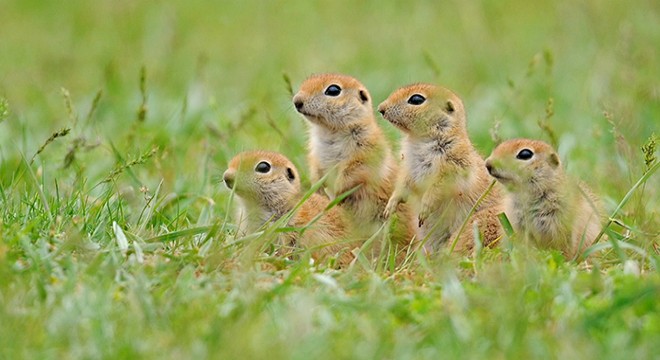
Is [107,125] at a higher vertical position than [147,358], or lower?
lower

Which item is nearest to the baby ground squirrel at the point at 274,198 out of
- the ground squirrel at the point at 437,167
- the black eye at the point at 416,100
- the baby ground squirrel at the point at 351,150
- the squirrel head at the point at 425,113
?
the baby ground squirrel at the point at 351,150

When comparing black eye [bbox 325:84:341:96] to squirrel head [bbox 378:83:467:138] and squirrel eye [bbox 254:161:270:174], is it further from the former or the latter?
squirrel eye [bbox 254:161:270:174]

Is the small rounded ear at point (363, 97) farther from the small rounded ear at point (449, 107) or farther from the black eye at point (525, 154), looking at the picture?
the black eye at point (525, 154)

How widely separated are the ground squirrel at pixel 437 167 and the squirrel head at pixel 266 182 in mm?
632

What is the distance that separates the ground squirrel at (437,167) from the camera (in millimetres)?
6660

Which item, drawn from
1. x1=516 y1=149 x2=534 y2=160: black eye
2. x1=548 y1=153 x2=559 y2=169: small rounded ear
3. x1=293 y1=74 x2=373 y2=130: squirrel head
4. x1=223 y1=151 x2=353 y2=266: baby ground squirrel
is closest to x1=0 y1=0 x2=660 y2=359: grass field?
x1=223 y1=151 x2=353 y2=266: baby ground squirrel

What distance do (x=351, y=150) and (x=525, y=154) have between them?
49.9 inches

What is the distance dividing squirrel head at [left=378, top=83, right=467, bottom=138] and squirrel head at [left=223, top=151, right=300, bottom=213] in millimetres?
698

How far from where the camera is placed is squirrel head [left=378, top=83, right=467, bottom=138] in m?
6.87

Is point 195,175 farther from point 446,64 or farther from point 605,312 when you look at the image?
point 446,64

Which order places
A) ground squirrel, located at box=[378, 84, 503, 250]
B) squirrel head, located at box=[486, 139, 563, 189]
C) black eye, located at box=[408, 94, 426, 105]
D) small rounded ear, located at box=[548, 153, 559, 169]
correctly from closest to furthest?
squirrel head, located at box=[486, 139, 563, 189] → small rounded ear, located at box=[548, 153, 559, 169] → ground squirrel, located at box=[378, 84, 503, 250] → black eye, located at box=[408, 94, 426, 105]

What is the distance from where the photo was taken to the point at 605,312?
4.46 m

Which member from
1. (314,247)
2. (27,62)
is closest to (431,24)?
(27,62)

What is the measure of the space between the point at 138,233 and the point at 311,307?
1.60 m
